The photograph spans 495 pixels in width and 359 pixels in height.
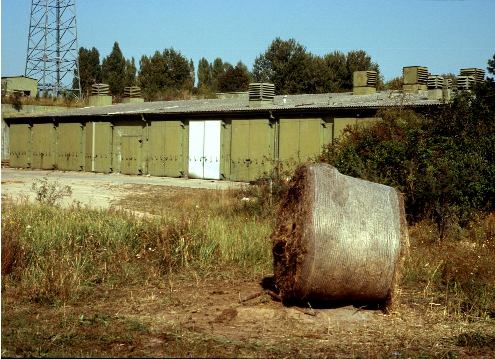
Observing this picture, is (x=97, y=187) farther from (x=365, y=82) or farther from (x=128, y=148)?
(x=365, y=82)

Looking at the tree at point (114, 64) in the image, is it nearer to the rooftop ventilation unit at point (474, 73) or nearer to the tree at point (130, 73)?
the tree at point (130, 73)

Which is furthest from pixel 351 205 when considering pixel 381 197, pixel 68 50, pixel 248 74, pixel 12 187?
pixel 248 74

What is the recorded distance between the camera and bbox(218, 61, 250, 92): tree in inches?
2581

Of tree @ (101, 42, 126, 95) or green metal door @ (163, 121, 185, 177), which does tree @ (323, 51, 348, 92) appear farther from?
green metal door @ (163, 121, 185, 177)

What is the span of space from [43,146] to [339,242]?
31232mm

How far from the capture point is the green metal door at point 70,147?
33.0m

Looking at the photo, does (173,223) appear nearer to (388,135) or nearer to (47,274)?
(47,274)

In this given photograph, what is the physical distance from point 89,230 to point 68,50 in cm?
4729

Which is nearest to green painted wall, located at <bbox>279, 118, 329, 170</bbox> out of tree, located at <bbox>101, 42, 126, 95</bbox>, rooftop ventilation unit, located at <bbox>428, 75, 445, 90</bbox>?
rooftop ventilation unit, located at <bbox>428, 75, 445, 90</bbox>

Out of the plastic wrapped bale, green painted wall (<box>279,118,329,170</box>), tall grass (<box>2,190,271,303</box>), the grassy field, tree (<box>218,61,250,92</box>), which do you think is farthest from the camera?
tree (<box>218,61,250,92</box>)

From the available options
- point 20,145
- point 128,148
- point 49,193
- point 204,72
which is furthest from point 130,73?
point 49,193

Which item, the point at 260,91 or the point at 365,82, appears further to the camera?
the point at 365,82

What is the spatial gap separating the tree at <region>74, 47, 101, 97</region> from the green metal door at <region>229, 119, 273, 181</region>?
165ft

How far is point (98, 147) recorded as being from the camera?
32188 millimetres
